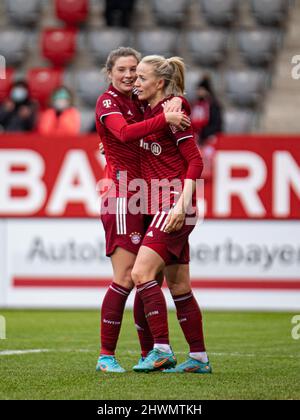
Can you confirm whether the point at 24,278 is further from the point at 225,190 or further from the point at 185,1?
the point at 185,1

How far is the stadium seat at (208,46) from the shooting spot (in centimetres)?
1914

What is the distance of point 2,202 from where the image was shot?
14.1 meters

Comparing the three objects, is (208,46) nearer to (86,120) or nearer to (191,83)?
(191,83)

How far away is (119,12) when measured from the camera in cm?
1967

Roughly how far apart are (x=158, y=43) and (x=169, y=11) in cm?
79

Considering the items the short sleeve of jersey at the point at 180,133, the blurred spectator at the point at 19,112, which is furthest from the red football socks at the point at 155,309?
the blurred spectator at the point at 19,112

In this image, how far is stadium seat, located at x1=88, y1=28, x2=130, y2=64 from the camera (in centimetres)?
1962

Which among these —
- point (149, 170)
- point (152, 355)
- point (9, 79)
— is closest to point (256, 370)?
point (152, 355)

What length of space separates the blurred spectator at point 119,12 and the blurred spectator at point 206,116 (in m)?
4.29

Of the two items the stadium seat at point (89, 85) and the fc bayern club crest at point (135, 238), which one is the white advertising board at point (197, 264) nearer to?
the stadium seat at point (89, 85)

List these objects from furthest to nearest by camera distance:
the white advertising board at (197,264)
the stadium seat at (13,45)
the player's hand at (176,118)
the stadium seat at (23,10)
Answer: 1. the stadium seat at (23,10)
2. the stadium seat at (13,45)
3. the white advertising board at (197,264)
4. the player's hand at (176,118)

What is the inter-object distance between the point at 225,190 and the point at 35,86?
6363 mm

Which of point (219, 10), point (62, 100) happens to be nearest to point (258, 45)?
point (219, 10)

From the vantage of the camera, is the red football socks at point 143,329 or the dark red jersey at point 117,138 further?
the red football socks at point 143,329
